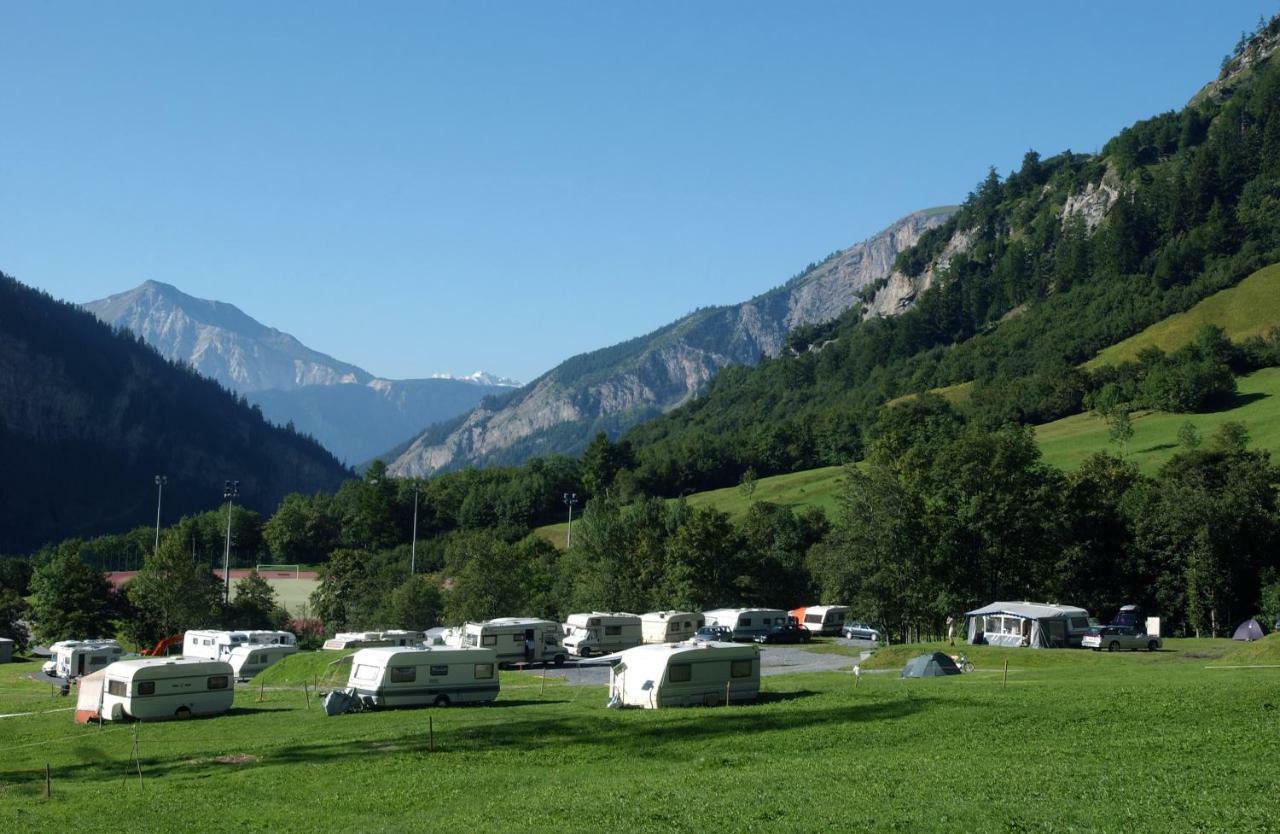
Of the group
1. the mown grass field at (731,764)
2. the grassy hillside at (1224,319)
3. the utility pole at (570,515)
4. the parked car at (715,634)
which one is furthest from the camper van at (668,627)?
the grassy hillside at (1224,319)

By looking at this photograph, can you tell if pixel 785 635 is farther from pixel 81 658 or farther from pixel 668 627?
pixel 81 658

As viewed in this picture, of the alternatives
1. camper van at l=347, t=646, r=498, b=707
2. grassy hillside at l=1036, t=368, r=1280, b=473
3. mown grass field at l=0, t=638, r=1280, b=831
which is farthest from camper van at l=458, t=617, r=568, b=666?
grassy hillside at l=1036, t=368, r=1280, b=473

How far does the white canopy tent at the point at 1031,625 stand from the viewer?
52000mm

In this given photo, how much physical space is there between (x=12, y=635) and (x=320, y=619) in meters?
22.9

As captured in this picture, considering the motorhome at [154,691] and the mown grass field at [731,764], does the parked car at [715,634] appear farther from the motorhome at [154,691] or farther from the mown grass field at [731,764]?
the motorhome at [154,691]

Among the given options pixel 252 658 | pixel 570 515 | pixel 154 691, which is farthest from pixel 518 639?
pixel 570 515

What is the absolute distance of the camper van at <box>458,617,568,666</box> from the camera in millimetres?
53469

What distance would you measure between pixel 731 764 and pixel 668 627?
42059 millimetres

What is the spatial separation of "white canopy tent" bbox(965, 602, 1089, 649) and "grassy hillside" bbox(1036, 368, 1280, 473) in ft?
159

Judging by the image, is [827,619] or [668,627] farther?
[827,619]

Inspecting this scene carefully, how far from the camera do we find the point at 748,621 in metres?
65.4

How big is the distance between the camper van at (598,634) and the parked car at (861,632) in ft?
48.2

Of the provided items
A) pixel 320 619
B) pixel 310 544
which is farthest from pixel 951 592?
pixel 310 544

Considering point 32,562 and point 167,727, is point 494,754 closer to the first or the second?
point 167,727
